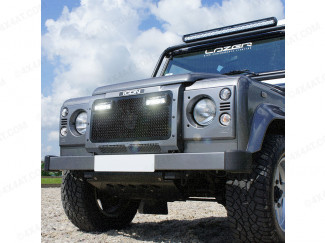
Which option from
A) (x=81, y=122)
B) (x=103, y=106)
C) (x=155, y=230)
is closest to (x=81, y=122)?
(x=81, y=122)

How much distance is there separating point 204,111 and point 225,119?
0.65 ft

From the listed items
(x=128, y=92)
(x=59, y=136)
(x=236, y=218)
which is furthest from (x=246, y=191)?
(x=59, y=136)

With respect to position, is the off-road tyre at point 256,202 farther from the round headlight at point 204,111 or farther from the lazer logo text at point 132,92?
the lazer logo text at point 132,92

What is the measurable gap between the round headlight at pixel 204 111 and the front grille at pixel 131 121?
8.7 inches

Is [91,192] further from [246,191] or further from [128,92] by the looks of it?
[246,191]

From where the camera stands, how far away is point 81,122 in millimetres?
3891

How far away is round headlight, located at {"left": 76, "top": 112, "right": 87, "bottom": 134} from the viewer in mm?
3865

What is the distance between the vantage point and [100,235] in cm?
413

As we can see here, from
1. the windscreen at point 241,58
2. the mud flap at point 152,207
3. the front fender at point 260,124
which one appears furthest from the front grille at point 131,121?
the windscreen at point 241,58

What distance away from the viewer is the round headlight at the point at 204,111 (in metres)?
3.09

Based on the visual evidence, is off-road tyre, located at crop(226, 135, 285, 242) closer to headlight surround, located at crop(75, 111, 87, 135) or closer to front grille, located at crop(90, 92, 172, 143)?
front grille, located at crop(90, 92, 172, 143)
